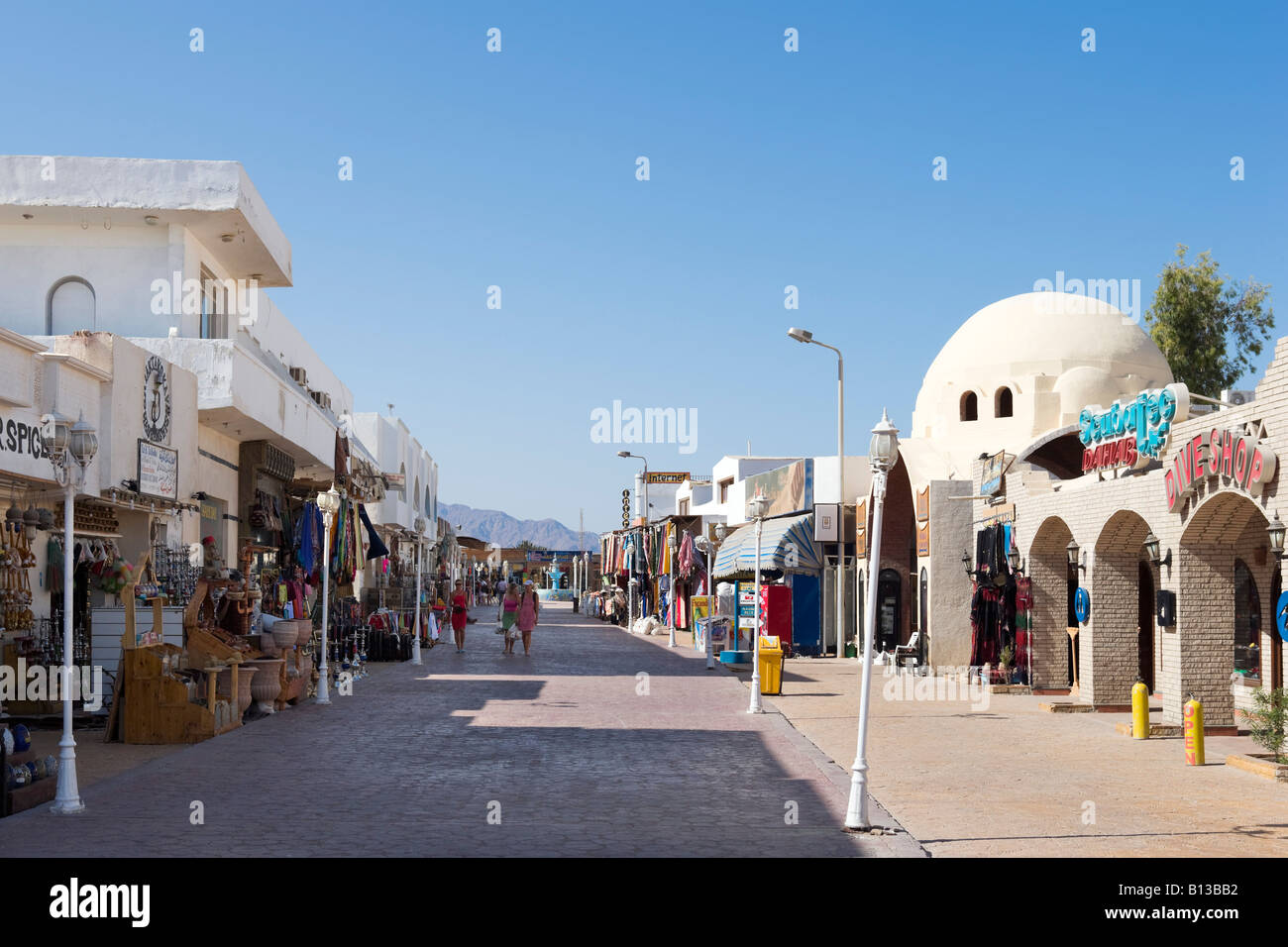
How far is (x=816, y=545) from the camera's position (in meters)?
34.6

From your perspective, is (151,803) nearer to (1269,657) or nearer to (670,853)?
(670,853)

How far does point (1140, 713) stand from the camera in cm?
1596

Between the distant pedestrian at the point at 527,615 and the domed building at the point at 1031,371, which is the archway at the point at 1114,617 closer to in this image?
the domed building at the point at 1031,371

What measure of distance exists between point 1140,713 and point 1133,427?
4045 millimetres

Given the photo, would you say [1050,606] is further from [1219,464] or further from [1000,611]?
[1219,464]

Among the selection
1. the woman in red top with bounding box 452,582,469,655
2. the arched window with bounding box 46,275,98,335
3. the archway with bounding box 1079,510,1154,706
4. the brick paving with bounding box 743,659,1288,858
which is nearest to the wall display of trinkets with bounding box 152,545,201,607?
the arched window with bounding box 46,275,98,335

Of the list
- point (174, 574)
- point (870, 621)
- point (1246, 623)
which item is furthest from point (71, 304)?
point (1246, 623)

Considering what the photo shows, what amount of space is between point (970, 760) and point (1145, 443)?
5.57 metres

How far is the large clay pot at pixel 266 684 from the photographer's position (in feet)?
58.6

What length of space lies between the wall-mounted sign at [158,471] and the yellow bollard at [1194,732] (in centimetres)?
1412

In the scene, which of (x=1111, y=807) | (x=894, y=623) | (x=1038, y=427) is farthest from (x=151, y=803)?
(x=1038, y=427)

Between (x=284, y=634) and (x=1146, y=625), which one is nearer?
(x=284, y=634)

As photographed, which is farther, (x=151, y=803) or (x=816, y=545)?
(x=816, y=545)

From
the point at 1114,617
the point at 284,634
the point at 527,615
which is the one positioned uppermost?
the point at 1114,617
